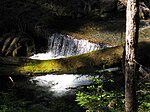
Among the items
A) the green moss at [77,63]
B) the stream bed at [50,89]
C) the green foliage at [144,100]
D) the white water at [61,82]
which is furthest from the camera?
the white water at [61,82]

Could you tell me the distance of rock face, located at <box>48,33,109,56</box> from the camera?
52.1ft

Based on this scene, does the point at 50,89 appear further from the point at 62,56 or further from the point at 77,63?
the point at 62,56

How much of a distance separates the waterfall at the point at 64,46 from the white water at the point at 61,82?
3.76 metres

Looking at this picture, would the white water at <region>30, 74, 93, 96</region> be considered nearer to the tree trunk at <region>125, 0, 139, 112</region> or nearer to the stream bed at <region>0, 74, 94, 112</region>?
the stream bed at <region>0, 74, 94, 112</region>

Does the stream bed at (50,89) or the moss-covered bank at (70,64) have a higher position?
the moss-covered bank at (70,64)

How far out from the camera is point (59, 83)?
12.2m

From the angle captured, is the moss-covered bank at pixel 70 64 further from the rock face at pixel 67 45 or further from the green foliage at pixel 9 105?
the rock face at pixel 67 45

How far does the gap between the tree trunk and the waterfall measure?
369 inches

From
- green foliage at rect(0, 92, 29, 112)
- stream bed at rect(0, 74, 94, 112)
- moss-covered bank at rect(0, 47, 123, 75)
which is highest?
moss-covered bank at rect(0, 47, 123, 75)

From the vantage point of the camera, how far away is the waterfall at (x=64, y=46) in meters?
15.9

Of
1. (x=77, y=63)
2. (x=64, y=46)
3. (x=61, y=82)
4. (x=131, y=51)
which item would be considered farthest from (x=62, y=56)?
(x=131, y=51)

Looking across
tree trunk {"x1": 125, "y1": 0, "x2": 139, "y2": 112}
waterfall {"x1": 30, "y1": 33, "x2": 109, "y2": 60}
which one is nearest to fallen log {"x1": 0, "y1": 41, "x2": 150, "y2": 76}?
tree trunk {"x1": 125, "y1": 0, "x2": 139, "y2": 112}

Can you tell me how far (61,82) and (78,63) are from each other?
2548 millimetres

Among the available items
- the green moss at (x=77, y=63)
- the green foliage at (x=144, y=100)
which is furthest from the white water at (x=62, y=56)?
the green foliage at (x=144, y=100)
